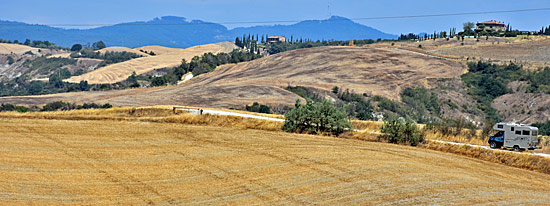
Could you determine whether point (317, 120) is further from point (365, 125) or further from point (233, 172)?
point (233, 172)

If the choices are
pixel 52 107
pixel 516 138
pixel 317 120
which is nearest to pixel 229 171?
pixel 317 120

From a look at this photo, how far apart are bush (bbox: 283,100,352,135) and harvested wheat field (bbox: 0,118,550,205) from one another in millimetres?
5968

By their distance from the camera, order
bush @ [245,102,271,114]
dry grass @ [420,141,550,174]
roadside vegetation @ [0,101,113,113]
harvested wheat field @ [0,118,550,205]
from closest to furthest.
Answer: harvested wheat field @ [0,118,550,205], dry grass @ [420,141,550,174], roadside vegetation @ [0,101,113,113], bush @ [245,102,271,114]

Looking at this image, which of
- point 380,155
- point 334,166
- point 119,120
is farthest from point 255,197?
point 119,120

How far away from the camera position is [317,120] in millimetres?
38250

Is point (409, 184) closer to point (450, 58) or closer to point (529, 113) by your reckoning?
point (529, 113)

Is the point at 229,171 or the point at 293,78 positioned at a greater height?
the point at 293,78

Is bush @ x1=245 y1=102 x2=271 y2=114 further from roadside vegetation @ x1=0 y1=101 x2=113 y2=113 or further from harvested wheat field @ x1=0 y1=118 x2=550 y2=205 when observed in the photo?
harvested wheat field @ x1=0 y1=118 x2=550 y2=205

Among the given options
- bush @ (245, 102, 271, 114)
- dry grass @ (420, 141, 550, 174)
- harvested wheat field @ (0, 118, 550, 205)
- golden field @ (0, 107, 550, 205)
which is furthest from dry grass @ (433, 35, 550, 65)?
harvested wheat field @ (0, 118, 550, 205)

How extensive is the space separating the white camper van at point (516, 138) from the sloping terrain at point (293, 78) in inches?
2047

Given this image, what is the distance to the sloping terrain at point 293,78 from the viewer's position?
Answer: 286 feet

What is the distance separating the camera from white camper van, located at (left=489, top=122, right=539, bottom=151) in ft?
108

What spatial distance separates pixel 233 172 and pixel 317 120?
16898 millimetres

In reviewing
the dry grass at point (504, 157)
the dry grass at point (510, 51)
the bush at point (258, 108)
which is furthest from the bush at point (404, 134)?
the dry grass at point (510, 51)
